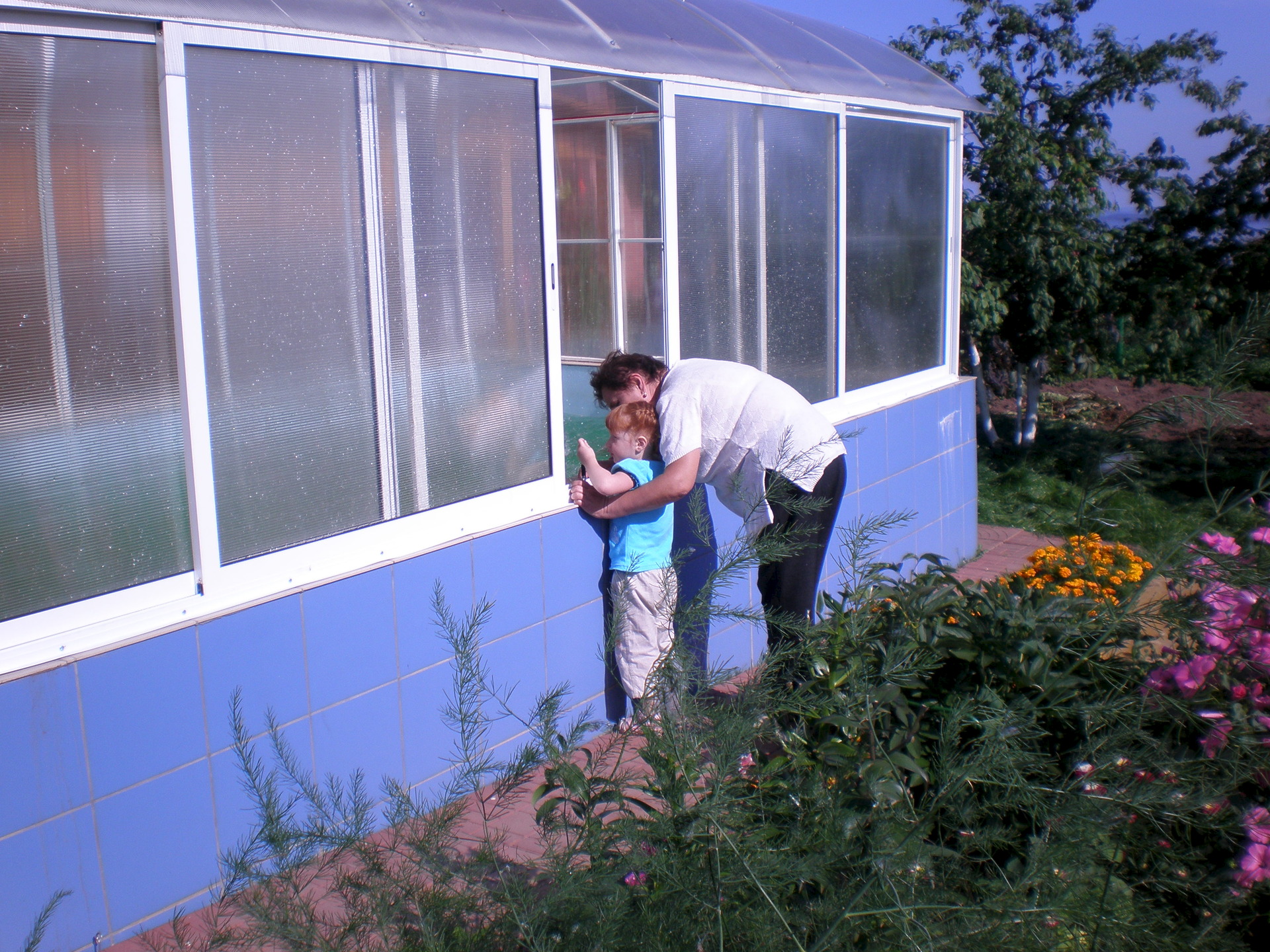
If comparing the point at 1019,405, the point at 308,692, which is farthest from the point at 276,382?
the point at 1019,405

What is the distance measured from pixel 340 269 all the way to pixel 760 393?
1352 mm

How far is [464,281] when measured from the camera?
3.46 metres

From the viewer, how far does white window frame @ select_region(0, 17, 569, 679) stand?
258 centimetres

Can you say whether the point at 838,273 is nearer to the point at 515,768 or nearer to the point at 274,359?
the point at 274,359

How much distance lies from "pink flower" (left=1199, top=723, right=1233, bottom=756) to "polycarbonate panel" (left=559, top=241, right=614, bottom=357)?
15.1 feet

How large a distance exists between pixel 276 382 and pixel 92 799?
43.8 inches

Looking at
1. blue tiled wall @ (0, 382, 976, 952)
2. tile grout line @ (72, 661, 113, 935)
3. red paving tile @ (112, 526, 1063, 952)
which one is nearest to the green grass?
red paving tile @ (112, 526, 1063, 952)

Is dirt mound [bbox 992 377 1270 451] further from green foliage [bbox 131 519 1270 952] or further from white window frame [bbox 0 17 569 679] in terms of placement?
green foliage [bbox 131 519 1270 952]

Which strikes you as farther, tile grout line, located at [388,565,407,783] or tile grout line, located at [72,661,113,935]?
tile grout line, located at [388,565,407,783]

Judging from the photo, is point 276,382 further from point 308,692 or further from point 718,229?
point 718,229

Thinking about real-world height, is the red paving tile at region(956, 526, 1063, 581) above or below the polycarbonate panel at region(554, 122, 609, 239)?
below

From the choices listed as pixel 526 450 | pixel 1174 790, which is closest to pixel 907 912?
pixel 1174 790

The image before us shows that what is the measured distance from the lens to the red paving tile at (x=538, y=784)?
184 cm

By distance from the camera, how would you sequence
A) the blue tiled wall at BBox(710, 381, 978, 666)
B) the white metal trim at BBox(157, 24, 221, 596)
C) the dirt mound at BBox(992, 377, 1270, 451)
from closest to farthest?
the white metal trim at BBox(157, 24, 221, 596)
the blue tiled wall at BBox(710, 381, 978, 666)
the dirt mound at BBox(992, 377, 1270, 451)
